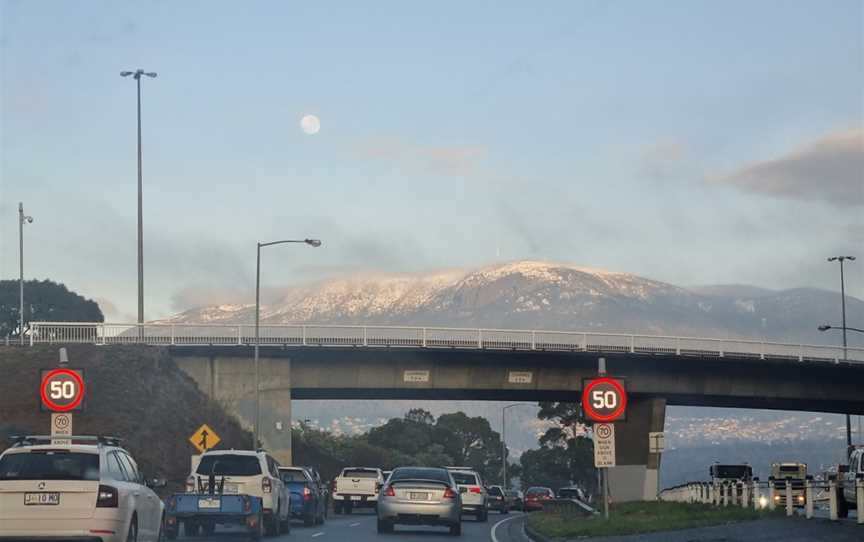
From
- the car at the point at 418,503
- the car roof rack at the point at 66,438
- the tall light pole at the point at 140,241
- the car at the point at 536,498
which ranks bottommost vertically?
the car at the point at 536,498

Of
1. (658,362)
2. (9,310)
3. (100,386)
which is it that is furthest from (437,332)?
(9,310)

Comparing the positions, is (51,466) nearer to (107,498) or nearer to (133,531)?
(107,498)

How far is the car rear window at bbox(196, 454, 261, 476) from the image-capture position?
32812 millimetres

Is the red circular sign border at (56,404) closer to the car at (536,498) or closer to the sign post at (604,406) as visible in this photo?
the sign post at (604,406)

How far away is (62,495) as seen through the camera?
20.3 metres

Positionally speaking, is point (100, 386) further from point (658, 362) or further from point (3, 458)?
point (3, 458)

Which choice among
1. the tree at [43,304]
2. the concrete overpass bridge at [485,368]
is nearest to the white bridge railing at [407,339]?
the concrete overpass bridge at [485,368]

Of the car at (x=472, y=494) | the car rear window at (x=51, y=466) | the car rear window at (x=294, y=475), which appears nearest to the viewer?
the car rear window at (x=51, y=466)

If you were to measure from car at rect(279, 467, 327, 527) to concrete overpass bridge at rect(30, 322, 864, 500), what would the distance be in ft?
86.6

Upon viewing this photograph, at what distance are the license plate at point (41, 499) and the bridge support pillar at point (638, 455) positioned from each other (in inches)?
2254

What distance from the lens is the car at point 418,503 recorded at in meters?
34.5

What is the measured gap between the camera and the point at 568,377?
7475 centimetres

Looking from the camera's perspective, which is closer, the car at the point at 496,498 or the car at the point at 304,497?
the car at the point at 304,497

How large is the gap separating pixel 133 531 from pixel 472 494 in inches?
1208
